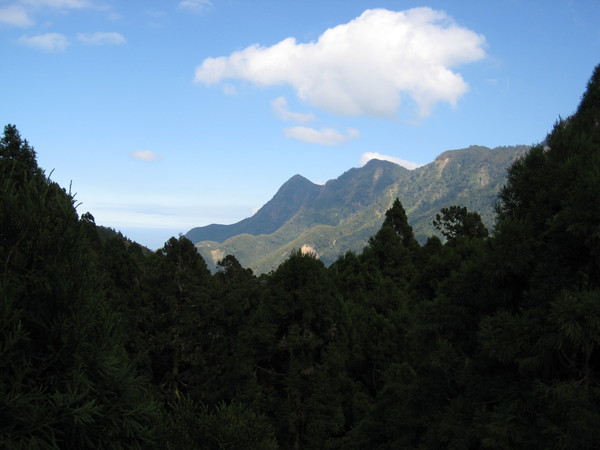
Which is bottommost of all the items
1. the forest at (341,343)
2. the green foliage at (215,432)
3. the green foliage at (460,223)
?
the green foliage at (215,432)

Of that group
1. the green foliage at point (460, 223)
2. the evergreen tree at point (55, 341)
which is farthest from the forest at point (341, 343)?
the green foliage at point (460, 223)

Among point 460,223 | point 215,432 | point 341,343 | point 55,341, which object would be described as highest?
Answer: point 460,223

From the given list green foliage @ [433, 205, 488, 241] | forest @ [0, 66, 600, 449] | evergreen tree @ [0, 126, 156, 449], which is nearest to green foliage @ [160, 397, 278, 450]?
forest @ [0, 66, 600, 449]

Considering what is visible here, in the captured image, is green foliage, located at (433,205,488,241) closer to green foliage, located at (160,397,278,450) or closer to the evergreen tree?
green foliage, located at (160,397,278,450)

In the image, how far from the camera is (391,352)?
65.6ft

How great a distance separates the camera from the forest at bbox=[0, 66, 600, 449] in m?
5.40

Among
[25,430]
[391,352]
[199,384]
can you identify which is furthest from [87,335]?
[199,384]

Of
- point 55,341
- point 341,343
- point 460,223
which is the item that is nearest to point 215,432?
point 55,341

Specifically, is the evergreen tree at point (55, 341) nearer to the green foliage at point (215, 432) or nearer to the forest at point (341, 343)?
A: the forest at point (341, 343)

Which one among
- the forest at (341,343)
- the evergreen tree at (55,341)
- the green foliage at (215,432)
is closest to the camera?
the evergreen tree at (55,341)

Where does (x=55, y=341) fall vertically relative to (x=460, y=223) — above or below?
below

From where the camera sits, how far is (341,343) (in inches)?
771

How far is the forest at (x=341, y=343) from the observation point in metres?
5.40

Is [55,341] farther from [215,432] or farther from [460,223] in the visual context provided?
[460,223]
